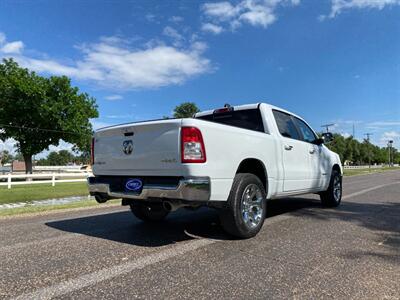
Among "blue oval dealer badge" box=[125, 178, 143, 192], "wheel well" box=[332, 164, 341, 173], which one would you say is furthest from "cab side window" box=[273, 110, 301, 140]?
"blue oval dealer badge" box=[125, 178, 143, 192]

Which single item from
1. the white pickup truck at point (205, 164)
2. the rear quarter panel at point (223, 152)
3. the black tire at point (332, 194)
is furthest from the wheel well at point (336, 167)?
the rear quarter panel at point (223, 152)

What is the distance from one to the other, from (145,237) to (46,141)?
39.1 m

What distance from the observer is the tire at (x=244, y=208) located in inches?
194

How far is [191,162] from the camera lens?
14.8ft

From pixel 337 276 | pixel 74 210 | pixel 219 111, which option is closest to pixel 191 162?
pixel 337 276

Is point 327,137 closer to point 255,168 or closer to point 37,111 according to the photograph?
point 255,168

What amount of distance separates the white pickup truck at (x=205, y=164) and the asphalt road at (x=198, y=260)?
1.70ft

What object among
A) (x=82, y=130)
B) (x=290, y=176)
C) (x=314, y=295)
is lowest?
(x=314, y=295)

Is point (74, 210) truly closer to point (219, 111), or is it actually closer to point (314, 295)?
point (219, 111)

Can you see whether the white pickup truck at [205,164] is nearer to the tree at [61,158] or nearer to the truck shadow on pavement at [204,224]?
the truck shadow on pavement at [204,224]

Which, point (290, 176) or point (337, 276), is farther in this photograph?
point (290, 176)

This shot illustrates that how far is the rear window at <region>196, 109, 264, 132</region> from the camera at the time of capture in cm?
631

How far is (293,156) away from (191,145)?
280cm

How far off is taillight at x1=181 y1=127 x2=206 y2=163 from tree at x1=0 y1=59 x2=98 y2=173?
123 ft
